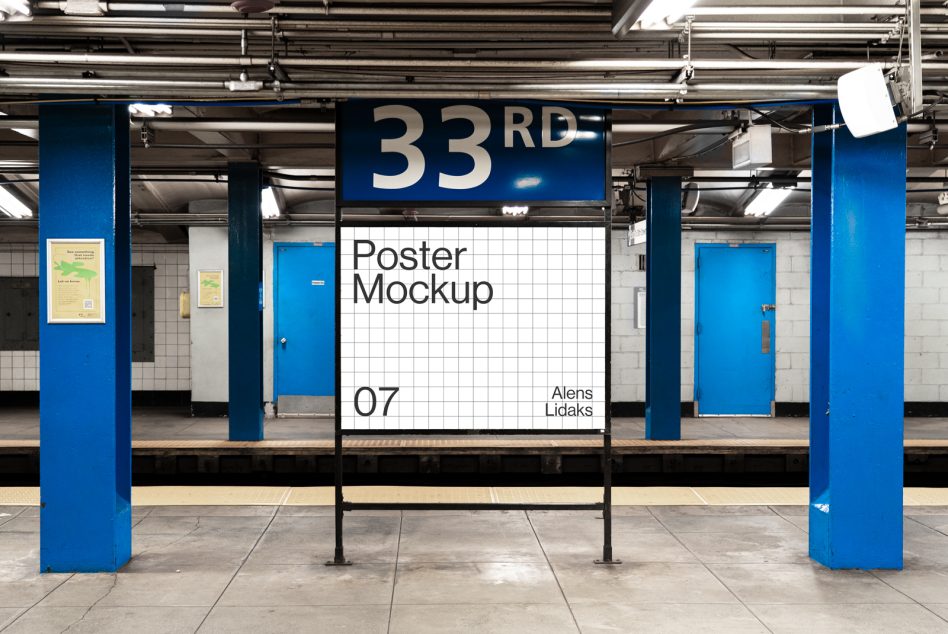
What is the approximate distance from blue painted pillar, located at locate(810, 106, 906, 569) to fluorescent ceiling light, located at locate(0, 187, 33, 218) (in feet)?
32.4

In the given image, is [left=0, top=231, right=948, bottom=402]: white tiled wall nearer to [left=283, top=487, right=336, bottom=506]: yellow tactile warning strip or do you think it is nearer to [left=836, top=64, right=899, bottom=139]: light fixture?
[left=283, top=487, right=336, bottom=506]: yellow tactile warning strip

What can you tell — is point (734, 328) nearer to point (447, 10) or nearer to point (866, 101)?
point (866, 101)

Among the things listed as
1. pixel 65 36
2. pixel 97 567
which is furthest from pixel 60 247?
pixel 97 567

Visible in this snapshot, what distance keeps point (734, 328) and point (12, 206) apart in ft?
32.3

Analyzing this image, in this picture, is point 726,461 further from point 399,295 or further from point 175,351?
point 175,351

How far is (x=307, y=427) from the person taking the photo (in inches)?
405

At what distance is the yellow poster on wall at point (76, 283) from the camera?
468 cm

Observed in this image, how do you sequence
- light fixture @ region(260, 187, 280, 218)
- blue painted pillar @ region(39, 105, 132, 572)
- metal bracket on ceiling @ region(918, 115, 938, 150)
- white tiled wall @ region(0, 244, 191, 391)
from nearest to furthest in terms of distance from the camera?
blue painted pillar @ region(39, 105, 132, 572) → metal bracket on ceiling @ region(918, 115, 938, 150) → light fixture @ region(260, 187, 280, 218) → white tiled wall @ region(0, 244, 191, 391)

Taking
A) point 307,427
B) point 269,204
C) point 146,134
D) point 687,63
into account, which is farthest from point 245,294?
point 687,63

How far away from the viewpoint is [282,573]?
462 cm

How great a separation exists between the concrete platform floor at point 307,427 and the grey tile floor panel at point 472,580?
366cm

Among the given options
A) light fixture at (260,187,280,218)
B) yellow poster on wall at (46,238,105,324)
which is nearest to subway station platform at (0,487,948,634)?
yellow poster on wall at (46,238,105,324)

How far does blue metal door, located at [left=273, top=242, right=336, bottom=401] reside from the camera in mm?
11211

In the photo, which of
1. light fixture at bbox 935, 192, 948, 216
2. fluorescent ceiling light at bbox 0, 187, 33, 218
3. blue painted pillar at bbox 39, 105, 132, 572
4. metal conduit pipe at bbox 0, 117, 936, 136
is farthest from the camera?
fluorescent ceiling light at bbox 0, 187, 33, 218
